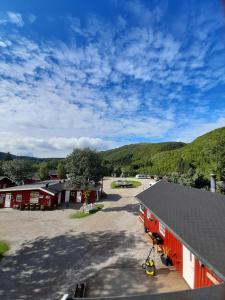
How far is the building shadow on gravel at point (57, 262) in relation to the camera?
39.1 ft

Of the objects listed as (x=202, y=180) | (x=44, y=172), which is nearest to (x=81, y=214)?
(x=202, y=180)

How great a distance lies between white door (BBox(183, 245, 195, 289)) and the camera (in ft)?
38.0

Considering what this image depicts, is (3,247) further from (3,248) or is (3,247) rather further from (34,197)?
(34,197)

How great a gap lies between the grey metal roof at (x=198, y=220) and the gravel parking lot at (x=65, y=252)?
312 centimetres

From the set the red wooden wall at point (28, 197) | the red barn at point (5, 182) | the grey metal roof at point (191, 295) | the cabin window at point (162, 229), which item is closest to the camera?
the grey metal roof at point (191, 295)

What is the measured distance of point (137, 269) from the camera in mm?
13836

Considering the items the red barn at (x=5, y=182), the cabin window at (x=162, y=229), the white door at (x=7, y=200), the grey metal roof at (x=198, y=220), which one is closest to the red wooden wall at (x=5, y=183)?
the red barn at (x=5, y=182)

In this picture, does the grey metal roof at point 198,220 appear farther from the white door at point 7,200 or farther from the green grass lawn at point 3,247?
the white door at point 7,200

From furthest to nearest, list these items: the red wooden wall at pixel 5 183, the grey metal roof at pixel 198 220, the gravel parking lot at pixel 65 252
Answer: the red wooden wall at pixel 5 183, the gravel parking lot at pixel 65 252, the grey metal roof at pixel 198 220

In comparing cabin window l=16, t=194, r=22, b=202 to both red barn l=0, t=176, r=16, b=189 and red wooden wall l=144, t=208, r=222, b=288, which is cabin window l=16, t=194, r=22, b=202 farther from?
red wooden wall l=144, t=208, r=222, b=288

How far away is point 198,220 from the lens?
40.9 ft

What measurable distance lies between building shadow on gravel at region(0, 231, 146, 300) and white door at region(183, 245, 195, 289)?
329 centimetres

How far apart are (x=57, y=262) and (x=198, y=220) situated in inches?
382

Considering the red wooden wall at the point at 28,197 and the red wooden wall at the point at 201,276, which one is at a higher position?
the red wooden wall at the point at 28,197
